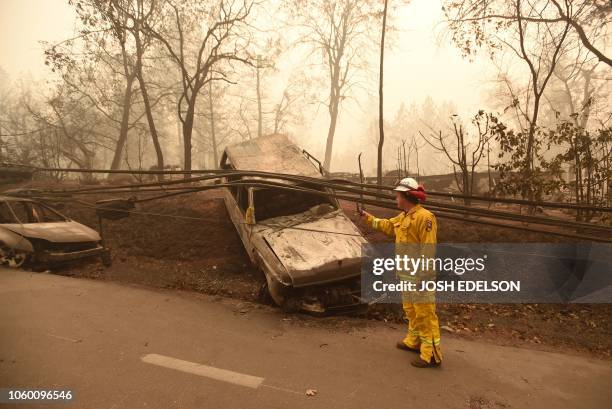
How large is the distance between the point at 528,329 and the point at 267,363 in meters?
4.20

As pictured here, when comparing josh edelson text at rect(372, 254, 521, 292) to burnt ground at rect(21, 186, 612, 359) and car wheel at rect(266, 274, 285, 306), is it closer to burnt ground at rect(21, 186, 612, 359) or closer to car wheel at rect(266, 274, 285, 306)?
burnt ground at rect(21, 186, 612, 359)

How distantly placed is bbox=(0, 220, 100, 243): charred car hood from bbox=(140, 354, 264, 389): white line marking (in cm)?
486

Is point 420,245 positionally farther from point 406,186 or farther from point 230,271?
point 230,271

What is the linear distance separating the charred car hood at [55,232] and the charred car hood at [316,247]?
4.44 m

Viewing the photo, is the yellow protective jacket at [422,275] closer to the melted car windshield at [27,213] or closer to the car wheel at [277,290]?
the car wheel at [277,290]

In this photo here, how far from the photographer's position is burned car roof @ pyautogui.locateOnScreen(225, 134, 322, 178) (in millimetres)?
7613

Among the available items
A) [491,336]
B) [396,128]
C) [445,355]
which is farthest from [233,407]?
[396,128]

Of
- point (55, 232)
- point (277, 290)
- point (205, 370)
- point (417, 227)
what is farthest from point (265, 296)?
point (55, 232)

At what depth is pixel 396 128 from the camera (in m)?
65.8

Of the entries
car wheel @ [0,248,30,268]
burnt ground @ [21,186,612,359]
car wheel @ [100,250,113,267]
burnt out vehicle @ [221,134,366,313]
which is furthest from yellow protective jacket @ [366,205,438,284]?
car wheel @ [0,248,30,268]

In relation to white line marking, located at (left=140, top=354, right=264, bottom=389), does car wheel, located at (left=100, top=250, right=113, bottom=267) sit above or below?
above

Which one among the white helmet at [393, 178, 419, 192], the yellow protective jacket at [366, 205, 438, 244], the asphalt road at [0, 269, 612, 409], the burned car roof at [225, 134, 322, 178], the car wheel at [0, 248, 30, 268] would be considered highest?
the burned car roof at [225, 134, 322, 178]

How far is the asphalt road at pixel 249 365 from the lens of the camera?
3.48 meters

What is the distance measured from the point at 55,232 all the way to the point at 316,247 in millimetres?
5918
